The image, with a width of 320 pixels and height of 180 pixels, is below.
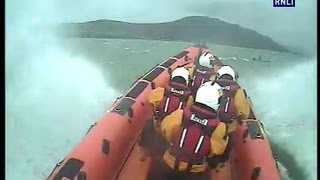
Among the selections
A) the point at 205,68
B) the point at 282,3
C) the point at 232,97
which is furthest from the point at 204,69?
the point at 282,3

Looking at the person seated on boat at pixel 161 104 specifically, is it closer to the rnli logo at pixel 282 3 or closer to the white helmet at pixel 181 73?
the white helmet at pixel 181 73

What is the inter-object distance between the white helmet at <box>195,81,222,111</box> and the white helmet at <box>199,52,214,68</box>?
62 mm

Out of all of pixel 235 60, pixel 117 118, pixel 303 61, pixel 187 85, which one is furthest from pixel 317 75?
pixel 117 118

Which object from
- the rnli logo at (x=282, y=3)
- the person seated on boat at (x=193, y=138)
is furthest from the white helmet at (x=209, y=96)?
the rnli logo at (x=282, y=3)

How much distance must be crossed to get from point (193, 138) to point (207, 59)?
217 mm

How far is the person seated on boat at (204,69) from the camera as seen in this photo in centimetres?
175

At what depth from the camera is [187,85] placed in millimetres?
1742

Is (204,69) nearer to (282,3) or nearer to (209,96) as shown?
(209,96)

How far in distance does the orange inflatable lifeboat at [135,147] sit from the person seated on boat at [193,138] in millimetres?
41

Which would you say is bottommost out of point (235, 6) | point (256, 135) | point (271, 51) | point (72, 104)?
point (256, 135)

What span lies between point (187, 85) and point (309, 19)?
0.37 metres

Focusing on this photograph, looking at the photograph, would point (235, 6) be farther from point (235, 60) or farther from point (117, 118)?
point (117, 118)

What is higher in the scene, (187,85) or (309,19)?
(309,19)

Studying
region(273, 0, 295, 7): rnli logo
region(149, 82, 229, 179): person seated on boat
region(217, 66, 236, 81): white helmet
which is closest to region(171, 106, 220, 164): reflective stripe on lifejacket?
region(149, 82, 229, 179): person seated on boat
